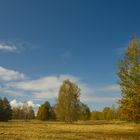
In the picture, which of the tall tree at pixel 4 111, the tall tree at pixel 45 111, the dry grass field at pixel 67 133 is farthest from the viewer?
the tall tree at pixel 45 111

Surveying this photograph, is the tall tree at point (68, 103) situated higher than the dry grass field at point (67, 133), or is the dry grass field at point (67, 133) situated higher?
the tall tree at point (68, 103)

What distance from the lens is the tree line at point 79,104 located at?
1323 inches

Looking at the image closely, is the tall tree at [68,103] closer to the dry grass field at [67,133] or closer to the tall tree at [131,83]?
the dry grass field at [67,133]

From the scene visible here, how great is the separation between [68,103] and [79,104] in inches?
146

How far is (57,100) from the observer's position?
100 metres

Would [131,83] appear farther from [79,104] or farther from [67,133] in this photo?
[79,104]

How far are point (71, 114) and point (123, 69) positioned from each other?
6389cm

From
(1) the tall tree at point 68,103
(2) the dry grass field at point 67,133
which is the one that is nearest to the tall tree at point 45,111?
(1) the tall tree at point 68,103

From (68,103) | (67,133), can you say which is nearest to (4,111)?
(68,103)

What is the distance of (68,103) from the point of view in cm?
9788

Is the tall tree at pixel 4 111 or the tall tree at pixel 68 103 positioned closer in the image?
the tall tree at pixel 68 103

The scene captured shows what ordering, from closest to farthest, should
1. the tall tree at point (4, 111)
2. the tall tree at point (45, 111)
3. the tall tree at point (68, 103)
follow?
the tall tree at point (68, 103) → the tall tree at point (4, 111) → the tall tree at point (45, 111)

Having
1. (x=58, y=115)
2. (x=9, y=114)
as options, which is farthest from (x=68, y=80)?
(x=9, y=114)

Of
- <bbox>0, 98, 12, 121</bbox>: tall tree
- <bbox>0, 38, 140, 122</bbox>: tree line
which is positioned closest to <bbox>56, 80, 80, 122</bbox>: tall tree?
<bbox>0, 38, 140, 122</bbox>: tree line
